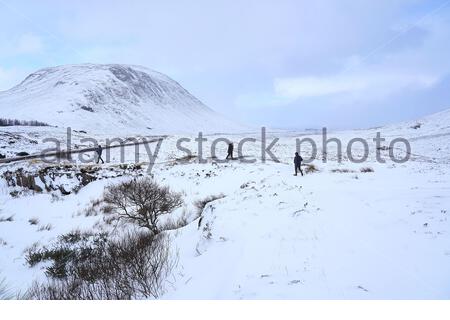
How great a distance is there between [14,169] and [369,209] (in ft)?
73.2

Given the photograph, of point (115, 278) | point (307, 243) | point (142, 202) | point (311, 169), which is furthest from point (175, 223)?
point (311, 169)

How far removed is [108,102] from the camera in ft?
429

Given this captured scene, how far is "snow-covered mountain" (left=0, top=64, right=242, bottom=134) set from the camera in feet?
327

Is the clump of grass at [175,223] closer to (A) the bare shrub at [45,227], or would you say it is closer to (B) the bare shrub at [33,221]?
(A) the bare shrub at [45,227]

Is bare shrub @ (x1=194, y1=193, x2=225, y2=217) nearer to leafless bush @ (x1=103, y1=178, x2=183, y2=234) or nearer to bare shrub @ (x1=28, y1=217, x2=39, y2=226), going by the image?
leafless bush @ (x1=103, y1=178, x2=183, y2=234)

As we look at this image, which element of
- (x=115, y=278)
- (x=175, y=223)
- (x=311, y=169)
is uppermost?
(x=311, y=169)

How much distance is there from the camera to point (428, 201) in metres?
9.11

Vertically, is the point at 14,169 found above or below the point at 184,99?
below

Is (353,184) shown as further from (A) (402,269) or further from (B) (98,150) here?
(B) (98,150)

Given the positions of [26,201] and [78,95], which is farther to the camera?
[78,95]

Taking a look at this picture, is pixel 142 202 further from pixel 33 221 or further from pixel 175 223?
pixel 33 221

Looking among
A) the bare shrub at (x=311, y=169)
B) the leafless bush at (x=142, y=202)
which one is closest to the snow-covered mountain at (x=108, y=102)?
A: the bare shrub at (x=311, y=169)

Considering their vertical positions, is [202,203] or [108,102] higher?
[108,102]
